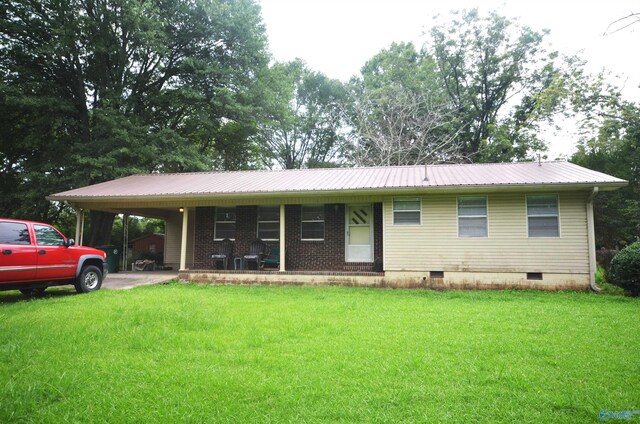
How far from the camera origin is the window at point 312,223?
13.9m

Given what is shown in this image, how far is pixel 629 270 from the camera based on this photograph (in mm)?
10109

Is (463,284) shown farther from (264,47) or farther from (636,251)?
(264,47)

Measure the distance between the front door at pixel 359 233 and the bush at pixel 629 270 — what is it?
683cm

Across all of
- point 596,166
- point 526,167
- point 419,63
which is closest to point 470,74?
point 419,63

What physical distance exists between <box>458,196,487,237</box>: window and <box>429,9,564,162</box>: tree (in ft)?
51.8

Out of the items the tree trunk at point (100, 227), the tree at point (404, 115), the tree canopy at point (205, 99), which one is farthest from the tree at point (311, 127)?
the tree trunk at point (100, 227)

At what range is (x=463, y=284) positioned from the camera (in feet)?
37.2

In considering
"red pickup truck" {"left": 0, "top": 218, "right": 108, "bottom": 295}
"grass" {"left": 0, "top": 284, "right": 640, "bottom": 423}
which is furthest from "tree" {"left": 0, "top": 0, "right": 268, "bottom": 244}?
"grass" {"left": 0, "top": 284, "right": 640, "bottom": 423}

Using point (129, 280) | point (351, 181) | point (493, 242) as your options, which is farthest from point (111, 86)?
point (493, 242)

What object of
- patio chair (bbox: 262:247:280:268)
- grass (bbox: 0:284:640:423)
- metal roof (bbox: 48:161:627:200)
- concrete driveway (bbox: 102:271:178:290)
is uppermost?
metal roof (bbox: 48:161:627:200)

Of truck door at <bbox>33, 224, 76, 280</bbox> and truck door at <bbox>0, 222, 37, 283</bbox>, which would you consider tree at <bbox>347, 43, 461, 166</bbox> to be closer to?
truck door at <bbox>33, 224, 76, 280</bbox>

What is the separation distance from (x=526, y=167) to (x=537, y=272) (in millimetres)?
3947

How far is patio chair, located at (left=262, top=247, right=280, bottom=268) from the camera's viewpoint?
14.0m

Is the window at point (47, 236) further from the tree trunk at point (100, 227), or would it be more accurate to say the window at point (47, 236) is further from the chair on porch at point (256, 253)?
Answer: the tree trunk at point (100, 227)
